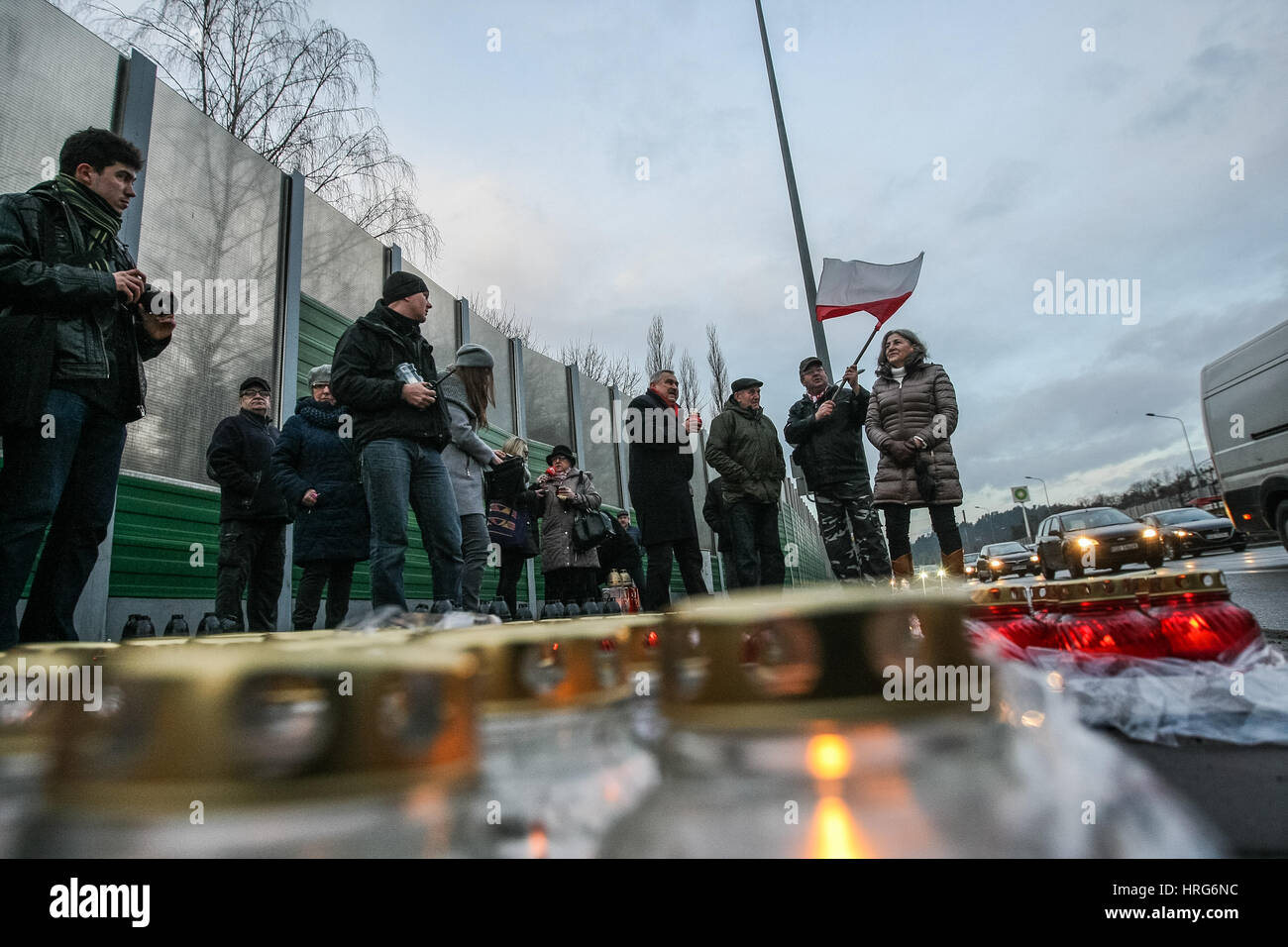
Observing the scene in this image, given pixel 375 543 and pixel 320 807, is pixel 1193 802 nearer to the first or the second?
pixel 320 807

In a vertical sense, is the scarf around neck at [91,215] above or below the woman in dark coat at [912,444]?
above

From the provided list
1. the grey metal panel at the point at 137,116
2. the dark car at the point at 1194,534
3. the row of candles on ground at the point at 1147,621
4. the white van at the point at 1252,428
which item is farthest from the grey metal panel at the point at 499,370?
the dark car at the point at 1194,534

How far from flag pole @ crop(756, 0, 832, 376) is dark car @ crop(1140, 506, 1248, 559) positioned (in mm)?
8550

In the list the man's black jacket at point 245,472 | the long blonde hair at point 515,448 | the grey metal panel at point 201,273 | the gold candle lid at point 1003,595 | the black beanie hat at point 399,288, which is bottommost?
the gold candle lid at point 1003,595

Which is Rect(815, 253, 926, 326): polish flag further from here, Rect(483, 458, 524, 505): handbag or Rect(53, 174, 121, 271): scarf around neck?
Rect(53, 174, 121, 271): scarf around neck

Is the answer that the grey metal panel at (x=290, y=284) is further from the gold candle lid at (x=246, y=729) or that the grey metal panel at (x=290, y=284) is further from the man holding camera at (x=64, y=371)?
the gold candle lid at (x=246, y=729)

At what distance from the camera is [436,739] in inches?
21.4

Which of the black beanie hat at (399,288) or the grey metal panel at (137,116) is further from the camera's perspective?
the grey metal panel at (137,116)

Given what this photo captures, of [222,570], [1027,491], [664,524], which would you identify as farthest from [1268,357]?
[1027,491]

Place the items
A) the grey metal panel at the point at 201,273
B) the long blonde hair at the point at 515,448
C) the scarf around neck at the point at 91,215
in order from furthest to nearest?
the long blonde hair at the point at 515,448
the grey metal panel at the point at 201,273
the scarf around neck at the point at 91,215

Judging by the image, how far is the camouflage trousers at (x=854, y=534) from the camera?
185 inches

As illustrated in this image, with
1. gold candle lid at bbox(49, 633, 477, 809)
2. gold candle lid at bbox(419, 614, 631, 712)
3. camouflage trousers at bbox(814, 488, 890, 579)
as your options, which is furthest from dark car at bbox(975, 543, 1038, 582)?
gold candle lid at bbox(49, 633, 477, 809)

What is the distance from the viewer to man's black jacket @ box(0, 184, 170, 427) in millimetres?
1827

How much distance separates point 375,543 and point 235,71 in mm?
11286
